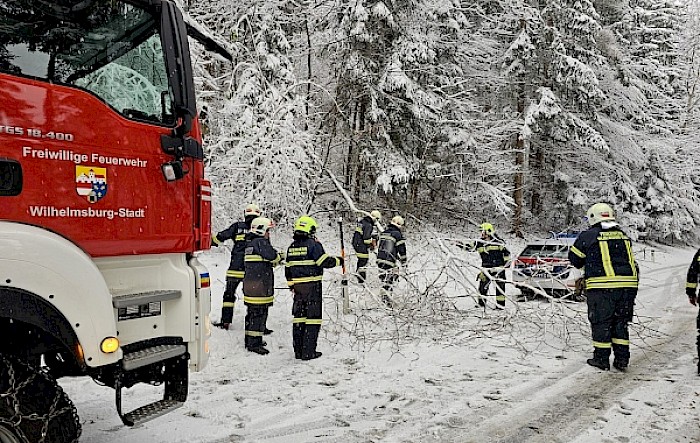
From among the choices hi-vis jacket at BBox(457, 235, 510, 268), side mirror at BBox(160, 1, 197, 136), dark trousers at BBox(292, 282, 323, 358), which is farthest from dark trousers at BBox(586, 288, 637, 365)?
side mirror at BBox(160, 1, 197, 136)

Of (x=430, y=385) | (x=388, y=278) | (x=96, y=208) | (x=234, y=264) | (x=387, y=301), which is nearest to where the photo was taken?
(x=96, y=208)

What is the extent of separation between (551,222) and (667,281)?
9.84 metres

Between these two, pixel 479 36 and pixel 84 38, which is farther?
pixel 479 36

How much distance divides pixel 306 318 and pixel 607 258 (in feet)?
12.5

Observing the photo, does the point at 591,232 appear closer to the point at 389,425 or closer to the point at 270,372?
the point at 389,425

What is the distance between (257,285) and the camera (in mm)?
7434

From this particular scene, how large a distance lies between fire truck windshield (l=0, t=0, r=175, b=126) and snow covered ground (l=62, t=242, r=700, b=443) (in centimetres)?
265

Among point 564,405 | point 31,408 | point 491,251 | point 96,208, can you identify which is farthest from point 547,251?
point 31,408

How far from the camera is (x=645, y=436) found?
453 cm

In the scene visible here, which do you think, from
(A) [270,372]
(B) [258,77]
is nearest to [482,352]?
(A) [270,372]

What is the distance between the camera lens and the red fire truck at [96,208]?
283 cm

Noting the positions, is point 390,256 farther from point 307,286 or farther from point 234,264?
point 307,286

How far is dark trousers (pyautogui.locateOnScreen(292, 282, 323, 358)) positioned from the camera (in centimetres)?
718

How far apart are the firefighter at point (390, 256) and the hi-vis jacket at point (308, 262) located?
2.14 m
